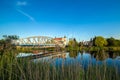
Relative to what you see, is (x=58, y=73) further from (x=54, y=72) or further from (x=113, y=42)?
(x=113, y=42)

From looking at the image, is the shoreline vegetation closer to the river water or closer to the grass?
the grass

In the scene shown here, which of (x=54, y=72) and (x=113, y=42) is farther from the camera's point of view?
(x=113, y=42)

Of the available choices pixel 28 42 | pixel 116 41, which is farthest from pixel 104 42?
pixel 28 42

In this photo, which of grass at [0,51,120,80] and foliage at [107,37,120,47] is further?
foliage at [107,37,120,47]

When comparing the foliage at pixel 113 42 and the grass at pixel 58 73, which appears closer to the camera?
the grass at pixel 58 73

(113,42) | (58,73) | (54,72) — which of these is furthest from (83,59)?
(113,42)

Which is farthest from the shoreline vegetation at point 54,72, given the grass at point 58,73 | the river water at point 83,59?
the river water at point 83,59

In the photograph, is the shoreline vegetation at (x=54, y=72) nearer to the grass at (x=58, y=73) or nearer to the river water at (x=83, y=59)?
the grass at (x=58, y=73)

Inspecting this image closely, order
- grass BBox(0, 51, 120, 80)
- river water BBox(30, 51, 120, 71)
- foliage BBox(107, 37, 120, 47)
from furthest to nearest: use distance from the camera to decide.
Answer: foliage BBox(107, 37, 120, 47)
river water BBox(30, 51, 120, 71)
grass BBox(0, 51, 120, 80)

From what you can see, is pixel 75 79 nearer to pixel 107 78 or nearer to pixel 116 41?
pixel 107 78

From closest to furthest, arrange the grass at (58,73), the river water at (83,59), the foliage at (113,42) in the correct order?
the grass at (58,73)
the river water at (83,59)
the foliage at (113,42)

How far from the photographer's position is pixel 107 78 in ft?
16.1

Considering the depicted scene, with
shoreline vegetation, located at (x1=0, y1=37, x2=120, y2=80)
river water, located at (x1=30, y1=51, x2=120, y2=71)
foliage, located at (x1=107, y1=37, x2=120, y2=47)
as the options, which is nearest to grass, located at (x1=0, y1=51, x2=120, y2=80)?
shoreline vegetation, located at (x1=0, y1=37, x2=120, y2=80)

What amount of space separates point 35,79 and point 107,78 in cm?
207
